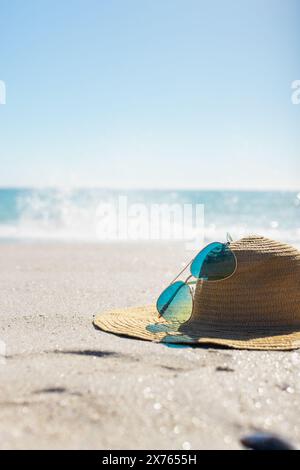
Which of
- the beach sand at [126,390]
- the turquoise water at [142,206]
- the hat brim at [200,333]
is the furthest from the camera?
the turquoise water at [142,206]

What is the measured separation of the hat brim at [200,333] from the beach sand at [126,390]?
0.07m

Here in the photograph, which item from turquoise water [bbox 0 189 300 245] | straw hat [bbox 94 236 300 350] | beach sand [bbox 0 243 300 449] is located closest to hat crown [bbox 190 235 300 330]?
straw hat [bbox 94 236 300 350]

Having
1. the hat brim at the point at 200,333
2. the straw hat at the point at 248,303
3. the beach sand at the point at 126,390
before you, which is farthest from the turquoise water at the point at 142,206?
the beach sand at the point at 126,390

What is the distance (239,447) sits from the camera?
1.57 metres

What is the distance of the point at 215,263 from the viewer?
2842 millimetres

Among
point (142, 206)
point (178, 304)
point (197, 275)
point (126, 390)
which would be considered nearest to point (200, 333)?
point (178, 304)

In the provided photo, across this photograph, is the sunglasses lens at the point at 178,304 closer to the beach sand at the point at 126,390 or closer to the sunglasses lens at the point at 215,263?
the sunglasses lens at the point at 215,263

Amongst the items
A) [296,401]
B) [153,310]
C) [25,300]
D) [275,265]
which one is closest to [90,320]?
[153,310]

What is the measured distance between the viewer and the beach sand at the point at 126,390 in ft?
5.24

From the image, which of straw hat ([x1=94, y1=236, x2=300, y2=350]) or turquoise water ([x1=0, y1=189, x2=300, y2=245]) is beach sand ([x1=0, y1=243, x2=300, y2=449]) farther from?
turquoise water ([x1=0, y1=189, x2=300, y2=245])

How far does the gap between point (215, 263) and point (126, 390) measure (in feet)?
3.65

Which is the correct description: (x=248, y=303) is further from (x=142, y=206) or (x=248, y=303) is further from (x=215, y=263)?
(x=142, y=206)

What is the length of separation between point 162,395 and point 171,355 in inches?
18.6

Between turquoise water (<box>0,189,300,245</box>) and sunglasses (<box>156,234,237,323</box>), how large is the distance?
10421 mm
